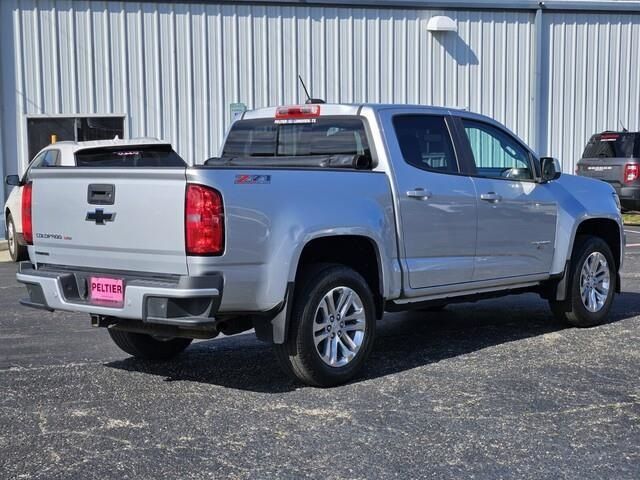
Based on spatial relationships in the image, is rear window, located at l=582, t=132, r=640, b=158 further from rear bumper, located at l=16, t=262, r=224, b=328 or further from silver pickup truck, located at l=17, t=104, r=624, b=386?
rear bumper, located at l=16, t=262, r=224, b=328

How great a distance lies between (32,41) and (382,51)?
687 centimetres

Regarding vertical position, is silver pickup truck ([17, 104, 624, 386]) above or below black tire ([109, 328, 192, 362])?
above

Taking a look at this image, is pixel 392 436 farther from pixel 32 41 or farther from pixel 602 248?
pixel 32 41

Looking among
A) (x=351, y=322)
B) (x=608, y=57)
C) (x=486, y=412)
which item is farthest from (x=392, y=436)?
(x=608, y=57)

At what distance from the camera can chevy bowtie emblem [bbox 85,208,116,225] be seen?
568 cm

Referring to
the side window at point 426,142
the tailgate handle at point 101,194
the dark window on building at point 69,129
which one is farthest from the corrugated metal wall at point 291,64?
the tailgate handle at point 101,194

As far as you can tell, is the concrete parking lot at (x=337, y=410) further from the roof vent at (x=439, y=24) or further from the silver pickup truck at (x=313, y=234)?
the roof vent at (x=439, y=24)

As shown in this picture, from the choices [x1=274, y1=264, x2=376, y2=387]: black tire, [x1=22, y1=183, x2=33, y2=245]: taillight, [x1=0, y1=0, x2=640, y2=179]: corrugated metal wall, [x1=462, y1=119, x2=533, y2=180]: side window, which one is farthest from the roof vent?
[x1=22, y1=183, x2=33, y2=245]: taillight

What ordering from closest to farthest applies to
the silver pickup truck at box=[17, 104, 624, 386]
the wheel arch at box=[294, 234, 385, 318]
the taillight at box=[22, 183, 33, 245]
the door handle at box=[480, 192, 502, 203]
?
the silver pickup truck at box=[17, 104, 624, 386] → the wheel arch at box=[294, 234, 385, 318] → the taillight at box=[22, 183, 33, 245] → the door handle at box=[480, 192, 502, 203]

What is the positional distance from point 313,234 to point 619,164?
13223 mm

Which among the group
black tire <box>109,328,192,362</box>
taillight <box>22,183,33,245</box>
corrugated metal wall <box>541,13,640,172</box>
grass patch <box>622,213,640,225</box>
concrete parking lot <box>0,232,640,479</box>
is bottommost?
concrete parking lot <box>0,232,640,479</box>

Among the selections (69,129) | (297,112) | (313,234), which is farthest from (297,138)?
(69,129)

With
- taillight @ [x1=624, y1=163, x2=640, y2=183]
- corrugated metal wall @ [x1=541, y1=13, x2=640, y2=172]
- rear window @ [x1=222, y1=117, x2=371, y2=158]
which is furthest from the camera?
corrugated metal wall @ [x1=541, y1=13, x2=640, y2=172]

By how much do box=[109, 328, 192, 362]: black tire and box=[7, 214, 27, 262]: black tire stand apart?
738 cm
